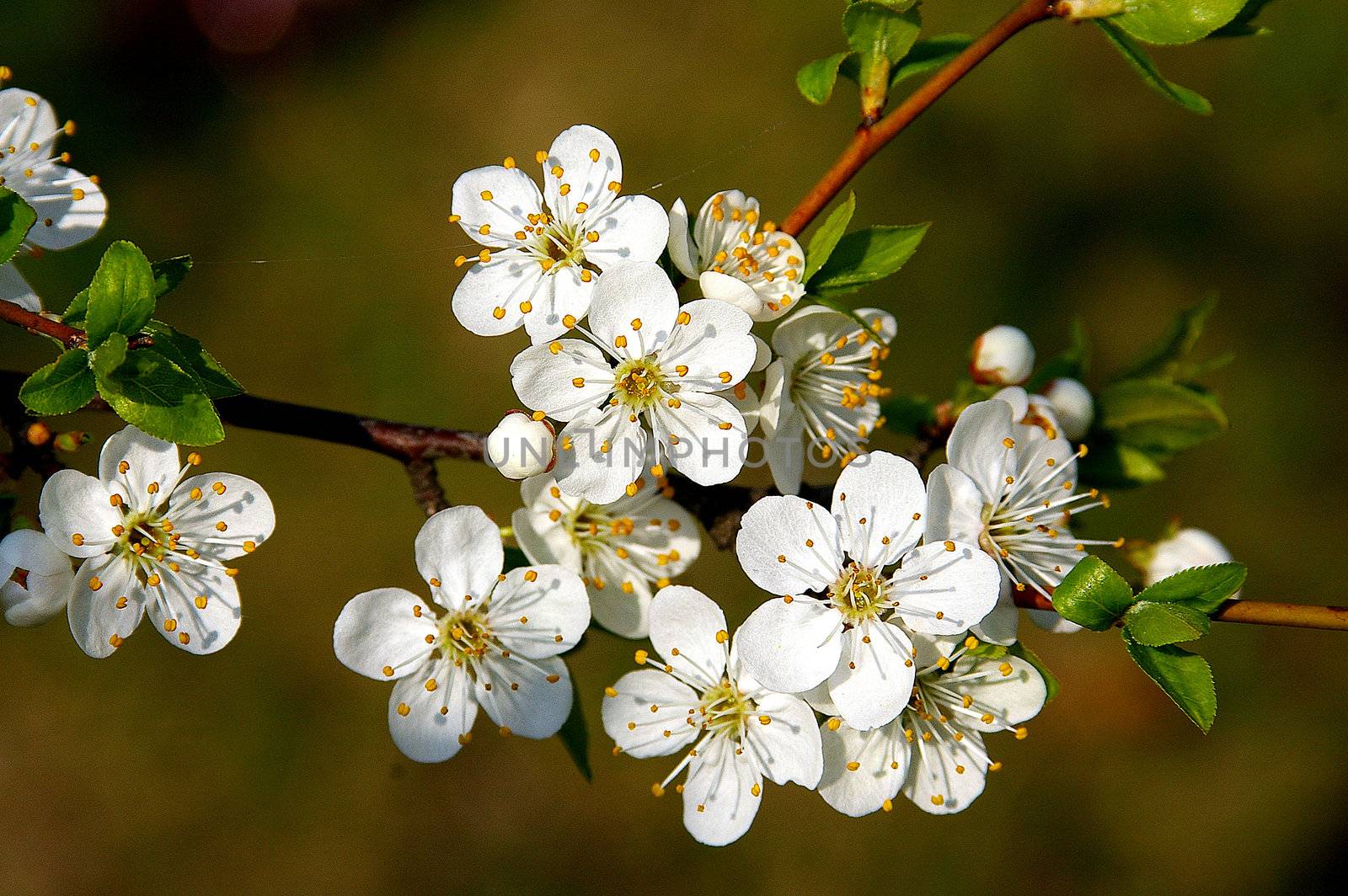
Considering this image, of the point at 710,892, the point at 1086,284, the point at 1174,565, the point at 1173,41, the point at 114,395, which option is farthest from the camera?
the point at 1086,284

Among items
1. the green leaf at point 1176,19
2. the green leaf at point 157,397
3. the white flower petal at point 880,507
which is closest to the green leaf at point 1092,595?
the white flower petal at point 880,507

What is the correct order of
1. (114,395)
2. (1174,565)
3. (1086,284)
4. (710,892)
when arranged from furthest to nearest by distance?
(1086,284)
(710,892)
(1174,565)
(114,395)

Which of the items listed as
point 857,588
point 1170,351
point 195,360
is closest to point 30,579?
point 195,360

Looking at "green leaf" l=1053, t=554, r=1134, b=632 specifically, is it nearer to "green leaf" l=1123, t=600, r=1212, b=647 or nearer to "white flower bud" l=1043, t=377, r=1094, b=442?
"green leaf" l=1123, t=600, r=1212, b=647

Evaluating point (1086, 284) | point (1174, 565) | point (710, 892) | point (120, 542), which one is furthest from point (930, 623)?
point (1086, 284)

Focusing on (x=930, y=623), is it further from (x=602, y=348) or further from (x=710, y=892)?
(x=710, y=892)

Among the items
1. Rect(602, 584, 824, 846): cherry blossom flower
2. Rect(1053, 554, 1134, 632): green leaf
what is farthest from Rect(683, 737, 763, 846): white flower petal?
Rect(1053, 554, 1134, 632): green leaf

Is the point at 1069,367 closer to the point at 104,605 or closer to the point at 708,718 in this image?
the point at 708,718
